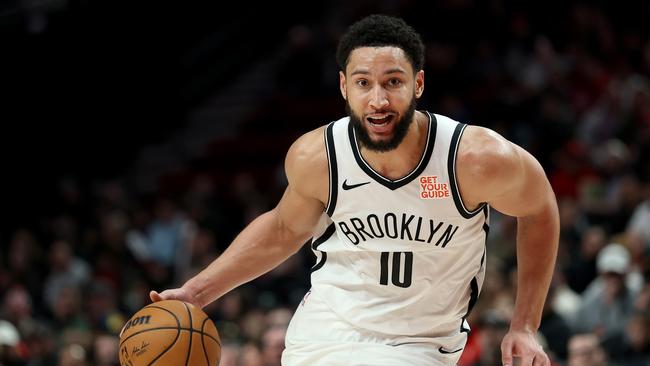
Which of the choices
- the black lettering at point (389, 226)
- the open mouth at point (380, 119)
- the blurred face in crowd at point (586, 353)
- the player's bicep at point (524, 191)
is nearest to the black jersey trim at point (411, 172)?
the black lettering at point (389, 226)

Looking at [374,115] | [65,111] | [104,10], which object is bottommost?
[65,111]

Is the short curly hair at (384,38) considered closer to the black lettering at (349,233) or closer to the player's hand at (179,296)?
the black lettering at (349,233)

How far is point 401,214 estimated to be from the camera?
4742 millimetres

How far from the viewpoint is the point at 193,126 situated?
16.8 metres

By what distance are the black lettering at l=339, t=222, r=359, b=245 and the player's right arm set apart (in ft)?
0.47

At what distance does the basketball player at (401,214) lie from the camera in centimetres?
463

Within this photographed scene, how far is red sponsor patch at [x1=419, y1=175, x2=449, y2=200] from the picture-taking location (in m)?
4.70

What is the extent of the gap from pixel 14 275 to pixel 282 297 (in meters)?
3.16

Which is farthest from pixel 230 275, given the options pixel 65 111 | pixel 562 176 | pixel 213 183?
pixel 65 111

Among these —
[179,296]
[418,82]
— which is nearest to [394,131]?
[418,82]

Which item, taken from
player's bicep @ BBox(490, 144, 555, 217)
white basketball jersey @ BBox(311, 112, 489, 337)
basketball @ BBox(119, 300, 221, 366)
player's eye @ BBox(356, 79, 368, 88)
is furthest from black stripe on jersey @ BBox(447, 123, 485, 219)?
basketball @ BBox(119, 300, 221, 366)

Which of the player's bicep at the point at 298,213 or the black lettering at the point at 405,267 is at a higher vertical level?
the player's bicep at the point at 298,213

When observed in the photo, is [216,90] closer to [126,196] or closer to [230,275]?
[126,196]

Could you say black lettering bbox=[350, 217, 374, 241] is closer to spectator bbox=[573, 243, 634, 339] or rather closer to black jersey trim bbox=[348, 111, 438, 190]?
black jersey trim bbox=[348, 111, 438, 190]
